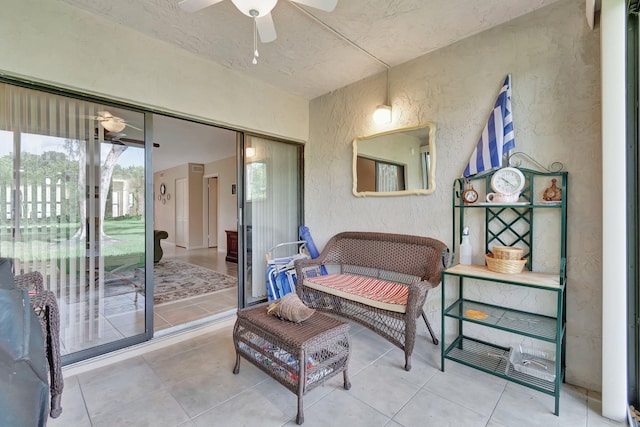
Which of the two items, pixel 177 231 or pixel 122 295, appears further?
pixel 177 231

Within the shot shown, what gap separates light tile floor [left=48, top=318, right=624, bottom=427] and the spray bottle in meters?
0.82

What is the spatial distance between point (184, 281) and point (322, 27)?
4078 mm

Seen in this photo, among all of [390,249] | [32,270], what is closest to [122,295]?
[32,270]

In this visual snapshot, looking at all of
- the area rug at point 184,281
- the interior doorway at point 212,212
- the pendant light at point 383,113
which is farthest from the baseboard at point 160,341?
the interior doorway at point 212,212

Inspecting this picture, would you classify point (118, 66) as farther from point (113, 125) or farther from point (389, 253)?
→ point (389, 253)

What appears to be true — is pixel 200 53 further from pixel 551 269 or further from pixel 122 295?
pixel 551 269

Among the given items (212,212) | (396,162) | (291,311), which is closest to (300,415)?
(291,311)

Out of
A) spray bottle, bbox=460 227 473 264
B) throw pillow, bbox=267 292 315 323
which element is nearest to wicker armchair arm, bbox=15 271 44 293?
throw pillow, bbox=267 292 315 323

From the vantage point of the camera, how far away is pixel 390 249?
2.82 m

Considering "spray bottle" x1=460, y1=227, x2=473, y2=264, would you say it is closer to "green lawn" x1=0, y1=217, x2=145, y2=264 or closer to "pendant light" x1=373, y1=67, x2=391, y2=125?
"pendant light" x1=373, y1=67, x2=391, y2=125

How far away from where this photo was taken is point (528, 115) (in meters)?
2.11

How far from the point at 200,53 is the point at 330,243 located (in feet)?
7.57

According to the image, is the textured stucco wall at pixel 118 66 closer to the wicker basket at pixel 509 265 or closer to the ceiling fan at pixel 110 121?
the ceiling fan at pixel 110 121

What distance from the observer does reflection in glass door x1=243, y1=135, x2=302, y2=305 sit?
3291 mm
